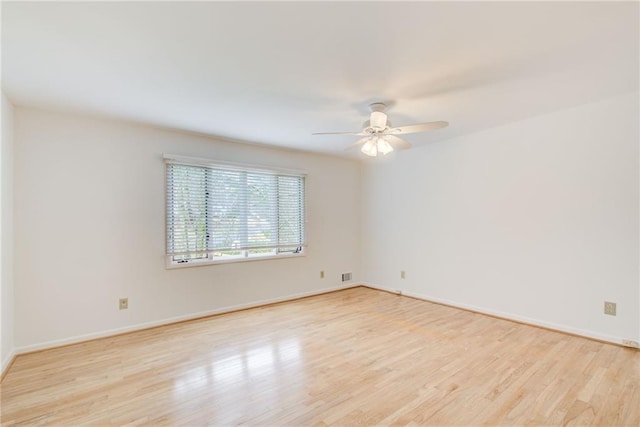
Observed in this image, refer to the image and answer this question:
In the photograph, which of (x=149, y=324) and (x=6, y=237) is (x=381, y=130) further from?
(x=6, y=237)

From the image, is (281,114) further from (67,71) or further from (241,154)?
(67,71)

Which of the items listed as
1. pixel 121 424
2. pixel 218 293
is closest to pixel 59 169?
pixel 218 293

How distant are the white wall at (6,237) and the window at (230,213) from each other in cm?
130

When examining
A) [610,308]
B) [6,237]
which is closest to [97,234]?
[6,237]

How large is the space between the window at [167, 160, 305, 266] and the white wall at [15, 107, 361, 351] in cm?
15

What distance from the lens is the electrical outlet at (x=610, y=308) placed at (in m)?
2.84

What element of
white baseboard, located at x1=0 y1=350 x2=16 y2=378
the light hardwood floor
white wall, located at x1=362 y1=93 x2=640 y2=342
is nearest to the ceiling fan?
white wall, located at x1=362 y1=93 x2=640 y2=342

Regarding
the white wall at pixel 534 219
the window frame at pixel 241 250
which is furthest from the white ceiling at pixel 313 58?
the window frame at pixel 241 250

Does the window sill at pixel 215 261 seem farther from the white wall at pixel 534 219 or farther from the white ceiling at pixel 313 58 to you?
the white wall at pixel 534 219

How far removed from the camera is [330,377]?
2289 millimetres

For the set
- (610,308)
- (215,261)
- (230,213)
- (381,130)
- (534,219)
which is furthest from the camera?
(230,213)

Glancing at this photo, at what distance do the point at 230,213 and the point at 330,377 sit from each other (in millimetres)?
2454

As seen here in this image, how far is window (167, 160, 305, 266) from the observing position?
3600 millimetres

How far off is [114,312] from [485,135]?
15.5 feet
